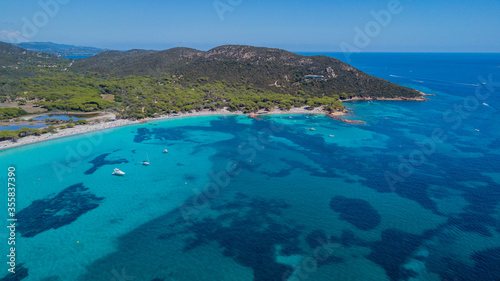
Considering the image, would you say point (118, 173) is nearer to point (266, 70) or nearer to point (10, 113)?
point (10, 113)

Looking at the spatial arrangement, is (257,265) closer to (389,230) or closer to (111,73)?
(389,230)

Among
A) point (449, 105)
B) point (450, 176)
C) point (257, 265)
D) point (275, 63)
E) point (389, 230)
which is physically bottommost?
point (257, 265)

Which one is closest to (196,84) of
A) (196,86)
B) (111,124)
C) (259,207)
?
(196,86)

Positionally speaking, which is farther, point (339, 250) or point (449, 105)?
point (449, 105)

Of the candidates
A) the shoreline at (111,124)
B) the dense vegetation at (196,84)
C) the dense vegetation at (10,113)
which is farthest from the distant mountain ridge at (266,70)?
the dense vegetation at (10,113)

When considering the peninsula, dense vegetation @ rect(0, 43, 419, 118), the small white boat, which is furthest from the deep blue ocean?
dense vegetation @ rect(0, 43, 419, 118)

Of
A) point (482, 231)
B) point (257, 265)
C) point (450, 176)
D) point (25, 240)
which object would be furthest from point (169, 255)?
point (450, 176)

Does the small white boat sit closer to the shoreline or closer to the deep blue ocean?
the deep blue ocean
